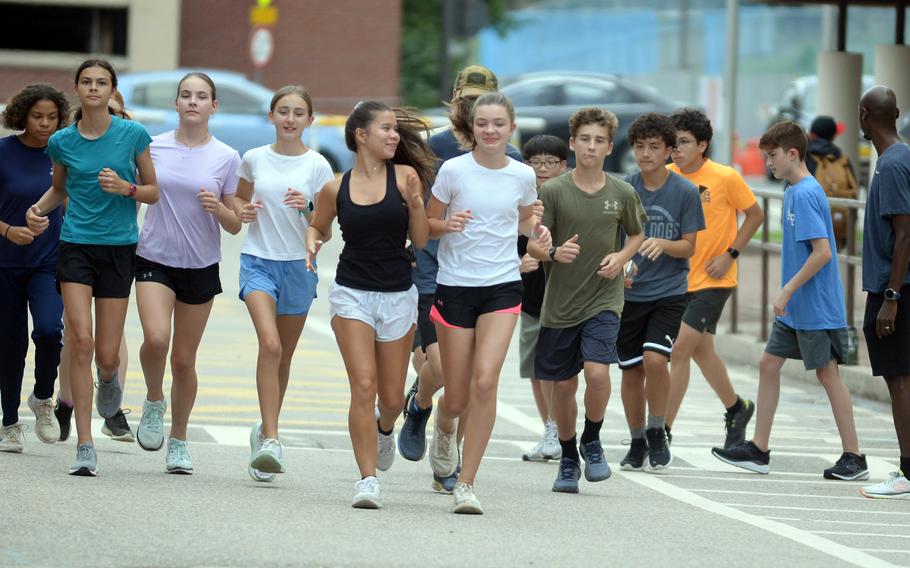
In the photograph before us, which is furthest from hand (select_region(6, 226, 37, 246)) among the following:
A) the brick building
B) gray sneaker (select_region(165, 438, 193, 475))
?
the brick building

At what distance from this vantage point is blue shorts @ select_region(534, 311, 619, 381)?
936cm

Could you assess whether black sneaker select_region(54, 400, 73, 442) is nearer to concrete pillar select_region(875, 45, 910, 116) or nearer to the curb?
the curb

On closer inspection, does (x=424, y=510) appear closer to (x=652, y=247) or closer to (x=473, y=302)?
(x=473, y=302)

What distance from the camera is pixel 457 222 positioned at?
8414 mm

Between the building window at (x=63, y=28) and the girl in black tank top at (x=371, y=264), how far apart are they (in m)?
30.1

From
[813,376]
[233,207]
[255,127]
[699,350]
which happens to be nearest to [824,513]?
[699,350]

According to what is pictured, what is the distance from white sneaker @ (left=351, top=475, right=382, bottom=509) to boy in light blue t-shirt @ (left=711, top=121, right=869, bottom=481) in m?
2.80

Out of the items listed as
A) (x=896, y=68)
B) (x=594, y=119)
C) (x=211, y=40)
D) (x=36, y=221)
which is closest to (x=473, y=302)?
(x=594, y=119)

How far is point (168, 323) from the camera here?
9164 millimetres

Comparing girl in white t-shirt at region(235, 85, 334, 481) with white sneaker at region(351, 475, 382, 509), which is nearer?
white sneaker at region(351, 475, 382, 509)

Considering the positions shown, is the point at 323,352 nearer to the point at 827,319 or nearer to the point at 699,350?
the point at 699,350

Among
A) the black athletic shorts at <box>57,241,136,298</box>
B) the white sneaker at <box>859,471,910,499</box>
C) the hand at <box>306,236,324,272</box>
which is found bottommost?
the white sneaker at <box>859,471,910,499</box>

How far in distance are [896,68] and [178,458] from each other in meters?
10.3

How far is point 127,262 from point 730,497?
10.7ft
